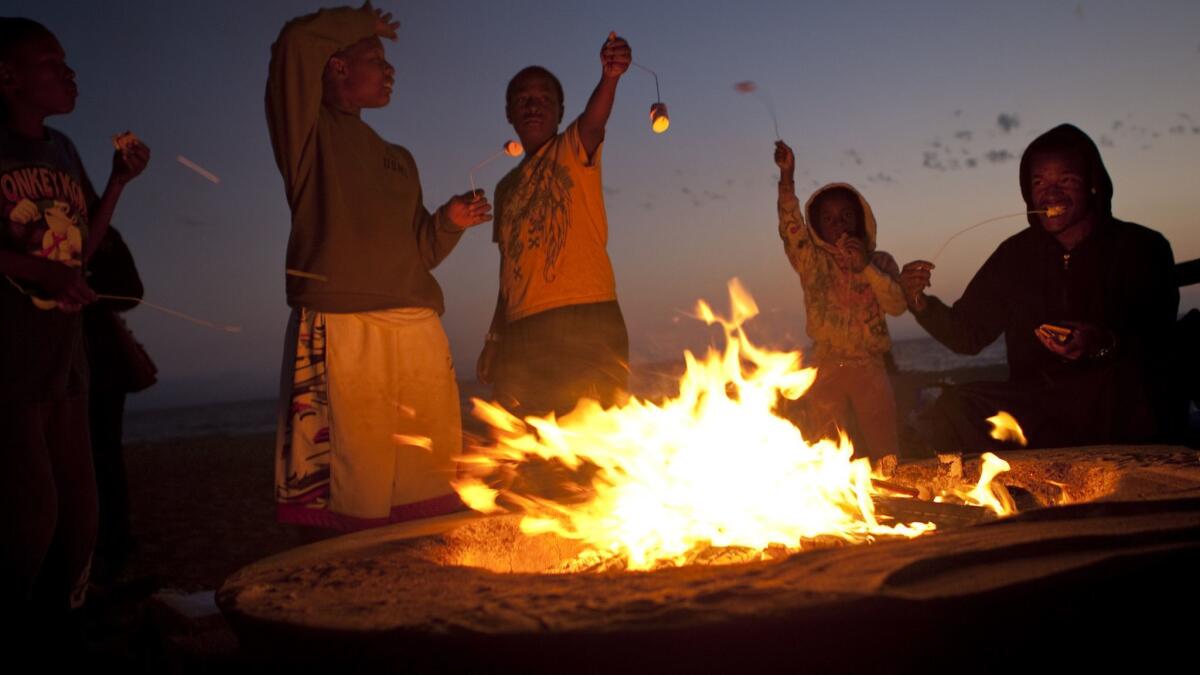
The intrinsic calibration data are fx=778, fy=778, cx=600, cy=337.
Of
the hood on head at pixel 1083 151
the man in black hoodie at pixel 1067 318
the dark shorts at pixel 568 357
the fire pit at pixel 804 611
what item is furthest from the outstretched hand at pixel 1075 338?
the fire pit at pixel 804 611

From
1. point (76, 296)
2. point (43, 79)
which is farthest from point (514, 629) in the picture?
point (43, 79)

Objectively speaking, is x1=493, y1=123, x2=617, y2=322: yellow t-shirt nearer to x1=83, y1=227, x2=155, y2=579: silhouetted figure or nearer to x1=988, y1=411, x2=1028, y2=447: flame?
x1=83, y1=227, x2=155, y2=579: silhouetted figure

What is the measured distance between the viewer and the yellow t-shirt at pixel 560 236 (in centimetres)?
366

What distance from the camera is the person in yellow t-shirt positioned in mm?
3652

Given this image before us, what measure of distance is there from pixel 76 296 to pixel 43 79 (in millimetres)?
852

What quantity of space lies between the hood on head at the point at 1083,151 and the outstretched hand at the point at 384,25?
3574 mm

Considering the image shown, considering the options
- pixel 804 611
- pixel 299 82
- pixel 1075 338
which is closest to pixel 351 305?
pixel 299 82

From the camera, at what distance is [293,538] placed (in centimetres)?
568

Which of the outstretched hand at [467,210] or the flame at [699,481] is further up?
the outstretched hand at [467,210]

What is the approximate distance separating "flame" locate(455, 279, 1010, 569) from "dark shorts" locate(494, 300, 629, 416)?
1.65 feet

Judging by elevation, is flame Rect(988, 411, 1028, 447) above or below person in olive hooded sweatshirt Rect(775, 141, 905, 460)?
below

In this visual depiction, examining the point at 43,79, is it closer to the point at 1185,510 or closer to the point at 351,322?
the point at 351,322

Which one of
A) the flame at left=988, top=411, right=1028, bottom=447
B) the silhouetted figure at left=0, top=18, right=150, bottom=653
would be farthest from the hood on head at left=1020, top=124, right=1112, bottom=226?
the silhouetted figure at left=0, top=18, right=150, bottom=653

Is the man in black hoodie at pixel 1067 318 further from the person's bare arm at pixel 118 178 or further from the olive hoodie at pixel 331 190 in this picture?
the person's bare arm at pixel 118 178
